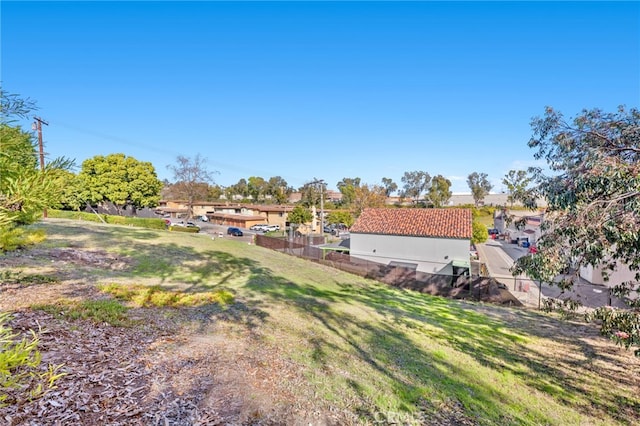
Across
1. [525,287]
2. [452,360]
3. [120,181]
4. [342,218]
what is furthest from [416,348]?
[342,218]

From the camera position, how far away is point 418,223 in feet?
75.5

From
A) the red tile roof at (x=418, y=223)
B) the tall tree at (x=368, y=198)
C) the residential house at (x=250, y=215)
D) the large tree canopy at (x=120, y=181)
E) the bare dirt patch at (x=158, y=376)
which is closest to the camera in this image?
the bare dirt patch at (x=158, y=376)

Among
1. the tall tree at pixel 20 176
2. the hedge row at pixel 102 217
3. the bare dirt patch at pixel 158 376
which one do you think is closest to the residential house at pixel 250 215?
the hedge row at pixel 102 217

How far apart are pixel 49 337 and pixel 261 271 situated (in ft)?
33.0

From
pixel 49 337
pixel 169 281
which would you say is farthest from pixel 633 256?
pixel 169 281

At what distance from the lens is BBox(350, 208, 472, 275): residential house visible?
20953 mm

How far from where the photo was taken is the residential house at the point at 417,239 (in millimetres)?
20953

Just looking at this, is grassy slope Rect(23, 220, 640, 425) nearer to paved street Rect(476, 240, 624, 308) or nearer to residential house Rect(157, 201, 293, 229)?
paved street Rect(476, 240, 624, 308)

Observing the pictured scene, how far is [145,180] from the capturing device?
Answer: 1293 inches

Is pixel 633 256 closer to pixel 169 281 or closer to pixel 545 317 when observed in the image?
pixel 545 317

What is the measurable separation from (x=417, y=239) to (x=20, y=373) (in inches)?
856

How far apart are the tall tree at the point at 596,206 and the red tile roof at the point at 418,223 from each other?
1524 cm

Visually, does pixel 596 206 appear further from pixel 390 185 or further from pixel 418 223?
pixel 390 185

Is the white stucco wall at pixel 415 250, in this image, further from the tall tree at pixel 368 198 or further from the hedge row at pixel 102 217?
the tall tree at pixel 368 198
